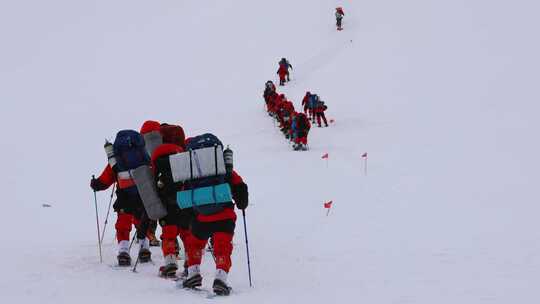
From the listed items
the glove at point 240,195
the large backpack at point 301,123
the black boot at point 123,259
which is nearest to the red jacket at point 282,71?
the large backpack at point 301,123

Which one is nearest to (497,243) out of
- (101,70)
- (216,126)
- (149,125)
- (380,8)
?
(149,125)

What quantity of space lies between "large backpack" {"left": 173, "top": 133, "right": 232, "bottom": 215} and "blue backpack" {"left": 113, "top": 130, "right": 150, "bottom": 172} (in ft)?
3.66

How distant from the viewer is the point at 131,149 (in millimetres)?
7199

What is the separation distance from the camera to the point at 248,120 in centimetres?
2348

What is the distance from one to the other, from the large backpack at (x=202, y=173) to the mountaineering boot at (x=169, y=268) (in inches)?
37.7

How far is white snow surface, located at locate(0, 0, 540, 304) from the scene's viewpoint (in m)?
6.86

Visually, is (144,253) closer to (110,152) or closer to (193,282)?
(110,152)

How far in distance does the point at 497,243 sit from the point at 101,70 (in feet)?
94.4

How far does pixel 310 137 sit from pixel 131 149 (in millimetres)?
13366

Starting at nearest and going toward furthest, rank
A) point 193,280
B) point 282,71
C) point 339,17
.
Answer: point 193,280 < point 282,71 < point 339,17

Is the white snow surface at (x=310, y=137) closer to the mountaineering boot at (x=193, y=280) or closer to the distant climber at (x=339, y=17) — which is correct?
the mountaineering boot at (x=193, y=280)

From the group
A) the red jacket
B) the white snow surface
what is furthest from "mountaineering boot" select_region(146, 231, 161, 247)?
the red jacket

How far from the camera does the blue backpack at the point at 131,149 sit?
7184 mm

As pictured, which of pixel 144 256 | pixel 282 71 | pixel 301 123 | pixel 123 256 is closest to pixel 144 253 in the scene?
pixel 144 256
